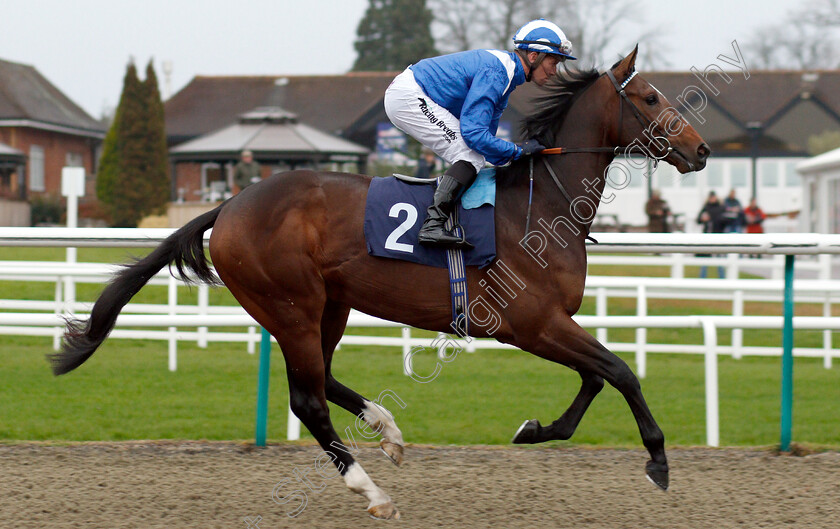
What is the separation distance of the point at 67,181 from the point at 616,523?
818 cm

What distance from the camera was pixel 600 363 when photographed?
131 inches

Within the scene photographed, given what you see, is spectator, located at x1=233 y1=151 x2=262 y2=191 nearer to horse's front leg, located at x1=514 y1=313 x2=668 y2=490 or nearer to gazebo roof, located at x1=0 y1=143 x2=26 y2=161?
horse's front leg, located at x1=514 y1=313 x2=668 y2=490

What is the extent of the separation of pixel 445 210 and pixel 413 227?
0.13 metres

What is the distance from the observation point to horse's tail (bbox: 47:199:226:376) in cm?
372

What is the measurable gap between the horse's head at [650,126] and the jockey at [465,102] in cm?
25

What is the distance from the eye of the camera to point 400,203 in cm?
350

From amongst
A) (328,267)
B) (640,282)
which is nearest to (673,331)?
(640,282)

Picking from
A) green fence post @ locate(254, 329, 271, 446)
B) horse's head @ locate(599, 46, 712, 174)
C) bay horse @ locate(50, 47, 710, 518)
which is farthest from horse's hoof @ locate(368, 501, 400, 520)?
horse's head @ locate(599, 46, 712, 174)

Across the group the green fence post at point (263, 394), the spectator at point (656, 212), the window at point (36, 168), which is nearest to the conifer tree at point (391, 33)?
the window at point (36, 168)

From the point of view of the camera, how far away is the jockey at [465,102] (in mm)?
3428

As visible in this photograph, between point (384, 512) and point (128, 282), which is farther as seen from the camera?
point (128, 282)

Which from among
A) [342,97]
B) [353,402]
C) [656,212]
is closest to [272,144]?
[656,212]

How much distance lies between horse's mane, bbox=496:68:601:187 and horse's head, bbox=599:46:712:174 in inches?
3.7

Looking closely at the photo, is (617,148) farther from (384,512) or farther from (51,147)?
(51,147)
